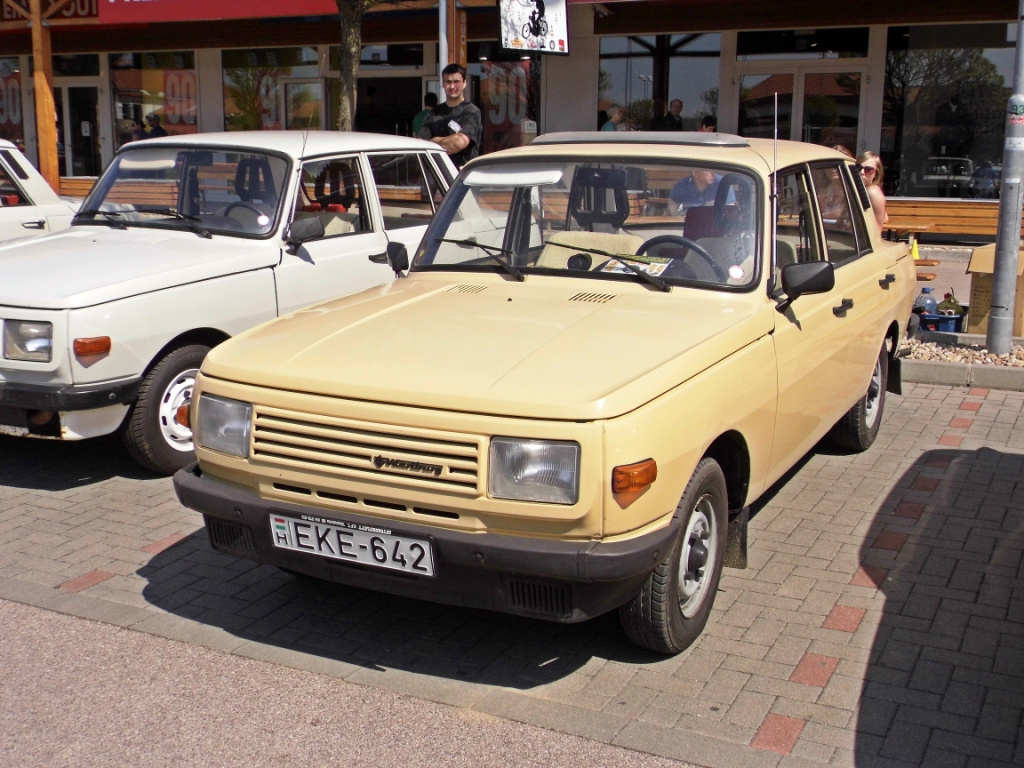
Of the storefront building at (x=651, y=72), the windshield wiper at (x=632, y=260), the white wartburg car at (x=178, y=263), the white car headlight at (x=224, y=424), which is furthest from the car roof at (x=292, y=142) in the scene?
the storefront building at (x=651, y=72)

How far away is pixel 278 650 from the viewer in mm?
4191

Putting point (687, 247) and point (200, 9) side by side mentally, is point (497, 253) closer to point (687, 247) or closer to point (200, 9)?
point (687, 247)

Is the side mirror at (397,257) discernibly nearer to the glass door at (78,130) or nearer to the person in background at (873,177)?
the person in background at (873,177)

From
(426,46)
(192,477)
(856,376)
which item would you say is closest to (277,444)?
(192,477)

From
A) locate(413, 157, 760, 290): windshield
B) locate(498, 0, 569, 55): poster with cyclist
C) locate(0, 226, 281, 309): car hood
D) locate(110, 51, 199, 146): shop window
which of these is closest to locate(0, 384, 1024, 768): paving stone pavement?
locate(0, 226, 281, 309): car hood

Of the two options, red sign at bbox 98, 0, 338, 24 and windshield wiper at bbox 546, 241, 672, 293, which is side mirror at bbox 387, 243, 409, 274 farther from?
red sign at bbox 98, 0, 338, 24

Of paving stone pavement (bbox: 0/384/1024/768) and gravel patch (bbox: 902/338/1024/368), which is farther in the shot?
gravel patch (bbox: 902/338/1024/368)

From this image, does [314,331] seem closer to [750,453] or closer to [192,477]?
[192,477]

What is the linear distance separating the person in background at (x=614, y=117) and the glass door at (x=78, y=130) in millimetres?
11218

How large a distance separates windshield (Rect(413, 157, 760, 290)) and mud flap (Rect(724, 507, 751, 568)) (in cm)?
94

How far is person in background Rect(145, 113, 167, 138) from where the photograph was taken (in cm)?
2247

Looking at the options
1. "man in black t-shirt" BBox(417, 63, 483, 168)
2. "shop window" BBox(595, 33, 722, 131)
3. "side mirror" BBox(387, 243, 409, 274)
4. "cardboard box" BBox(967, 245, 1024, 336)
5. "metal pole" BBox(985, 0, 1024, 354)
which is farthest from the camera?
"shop window" BBox(595, 33, 722, 131)

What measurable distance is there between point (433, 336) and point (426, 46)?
55.6 ft

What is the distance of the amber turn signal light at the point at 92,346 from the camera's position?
5559mm
